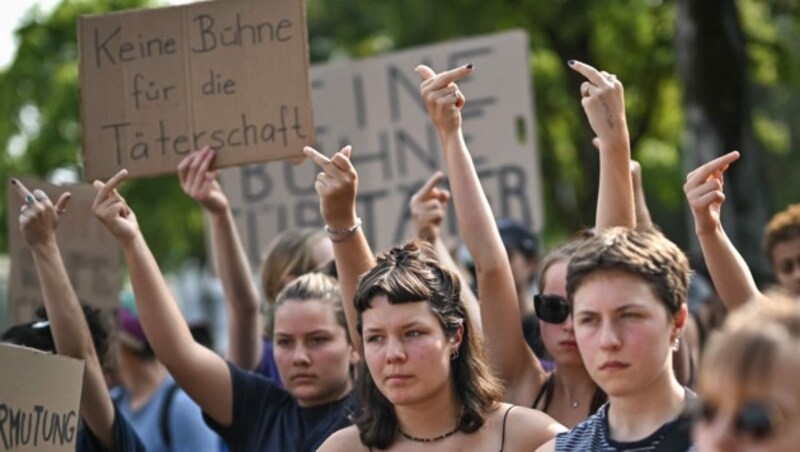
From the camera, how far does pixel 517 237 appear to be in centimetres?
696

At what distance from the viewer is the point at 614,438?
3.64 meters

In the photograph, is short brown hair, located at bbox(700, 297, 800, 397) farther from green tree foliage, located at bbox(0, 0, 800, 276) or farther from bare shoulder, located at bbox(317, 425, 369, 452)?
green tree foliage, located at bbox(0, 0, 800, 276)

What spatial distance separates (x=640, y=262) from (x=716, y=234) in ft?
2.06

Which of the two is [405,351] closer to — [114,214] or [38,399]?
[38,399]

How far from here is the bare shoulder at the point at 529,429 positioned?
13.5ft

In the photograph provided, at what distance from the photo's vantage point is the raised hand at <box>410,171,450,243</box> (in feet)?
17.8

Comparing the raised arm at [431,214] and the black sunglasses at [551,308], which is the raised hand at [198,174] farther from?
the black sunglasses at [551,308]

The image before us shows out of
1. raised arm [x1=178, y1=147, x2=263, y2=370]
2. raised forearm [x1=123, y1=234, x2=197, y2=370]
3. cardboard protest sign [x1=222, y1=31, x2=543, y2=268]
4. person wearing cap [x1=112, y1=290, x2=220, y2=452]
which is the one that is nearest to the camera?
raised forearm [x1=123, y1=234, x2=197, y2=370]

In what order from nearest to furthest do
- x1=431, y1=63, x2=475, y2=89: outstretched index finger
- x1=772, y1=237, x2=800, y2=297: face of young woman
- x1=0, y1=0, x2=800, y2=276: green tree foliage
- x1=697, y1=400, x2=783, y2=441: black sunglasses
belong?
x1=697, y1=400, x2=783, y2=441: black sunglasses → x1=431, y1=63, x2=475, y2=89: outstretched index finger → x1=772, y1=237, x2=800, y2=297: face of young woman → x1=0, y1=0, x2=800, y2=276: green tree foliage

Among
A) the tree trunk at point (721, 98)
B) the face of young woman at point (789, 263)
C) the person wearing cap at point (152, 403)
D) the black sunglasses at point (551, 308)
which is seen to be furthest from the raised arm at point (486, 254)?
the tree trunk at point (721, 98)

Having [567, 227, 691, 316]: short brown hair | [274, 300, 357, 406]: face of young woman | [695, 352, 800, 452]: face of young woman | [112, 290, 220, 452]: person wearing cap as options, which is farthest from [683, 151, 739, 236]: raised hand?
[112, 290, 220, 452]: person wearing cap

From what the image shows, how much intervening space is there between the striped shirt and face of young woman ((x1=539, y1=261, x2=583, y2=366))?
83cm

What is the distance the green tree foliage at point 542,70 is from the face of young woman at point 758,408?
11.9m

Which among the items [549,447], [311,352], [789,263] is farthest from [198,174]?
[789,263]
